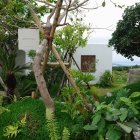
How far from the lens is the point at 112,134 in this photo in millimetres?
→ 3672

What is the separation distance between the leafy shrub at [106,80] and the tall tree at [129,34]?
12.1 feet

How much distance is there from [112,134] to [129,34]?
8480 mm

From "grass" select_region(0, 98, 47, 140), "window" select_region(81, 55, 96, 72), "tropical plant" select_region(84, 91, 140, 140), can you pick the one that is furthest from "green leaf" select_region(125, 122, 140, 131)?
"window" select_region(81, 55, 96, 72)

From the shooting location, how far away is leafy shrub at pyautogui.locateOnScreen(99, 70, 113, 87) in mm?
16248

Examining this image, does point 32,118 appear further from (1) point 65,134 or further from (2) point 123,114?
(2) point 123,114

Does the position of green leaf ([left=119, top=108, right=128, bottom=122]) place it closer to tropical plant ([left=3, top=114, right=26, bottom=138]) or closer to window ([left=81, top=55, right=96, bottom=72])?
tropical plant ([left=3, top=114, right=26, bottom=138])

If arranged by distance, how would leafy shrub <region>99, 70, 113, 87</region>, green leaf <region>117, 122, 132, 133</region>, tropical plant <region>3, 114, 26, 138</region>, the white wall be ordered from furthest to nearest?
the white wall < leafy shrub <region>99, 70, 113, 87</region> < tropical plant <region>3, 114, 26, 138</region> < green leaf <region>117, 122, 132, 133</region>

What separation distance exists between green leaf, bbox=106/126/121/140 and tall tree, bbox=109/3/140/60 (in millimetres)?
8278

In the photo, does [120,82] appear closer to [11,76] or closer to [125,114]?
[11,76]

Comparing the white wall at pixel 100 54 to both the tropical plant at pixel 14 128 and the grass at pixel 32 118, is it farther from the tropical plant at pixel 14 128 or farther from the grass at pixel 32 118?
the tropical plant at pixel 14 128

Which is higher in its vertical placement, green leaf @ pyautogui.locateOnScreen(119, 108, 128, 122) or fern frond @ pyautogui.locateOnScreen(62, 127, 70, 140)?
green leaf @ pyautogui.locateOnScreen(119, 108, 128, 122)

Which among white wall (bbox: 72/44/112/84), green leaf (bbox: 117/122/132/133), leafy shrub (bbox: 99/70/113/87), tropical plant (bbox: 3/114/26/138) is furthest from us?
white wall (bbox: 72/44/112/84)

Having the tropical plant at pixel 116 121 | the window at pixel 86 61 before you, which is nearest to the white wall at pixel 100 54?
the window at pixel 86 61

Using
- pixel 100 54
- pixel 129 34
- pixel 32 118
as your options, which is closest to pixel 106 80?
pixel 100 54
